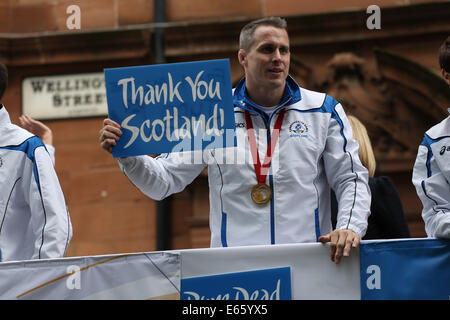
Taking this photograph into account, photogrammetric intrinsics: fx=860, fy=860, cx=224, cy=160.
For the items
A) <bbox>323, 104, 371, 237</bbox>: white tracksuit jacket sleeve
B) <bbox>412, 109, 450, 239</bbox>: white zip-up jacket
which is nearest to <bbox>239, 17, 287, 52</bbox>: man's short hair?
<bbox>323, 104, 371, 237</bbox>: white tracksuit jacket sleeve

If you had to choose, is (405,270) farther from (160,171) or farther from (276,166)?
(160,171)

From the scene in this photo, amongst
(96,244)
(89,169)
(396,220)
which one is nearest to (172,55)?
(89,169)

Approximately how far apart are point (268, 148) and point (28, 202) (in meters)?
1.22

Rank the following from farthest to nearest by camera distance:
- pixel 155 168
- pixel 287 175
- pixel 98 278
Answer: pixel 155 168, pixel 287 175, pixel 98 278

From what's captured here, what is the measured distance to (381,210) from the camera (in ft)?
15.0

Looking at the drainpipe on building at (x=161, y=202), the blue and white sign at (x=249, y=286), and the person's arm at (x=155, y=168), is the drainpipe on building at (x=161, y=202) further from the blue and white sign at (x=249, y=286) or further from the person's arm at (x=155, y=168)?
the blue and white sign at (x=249, y=286)

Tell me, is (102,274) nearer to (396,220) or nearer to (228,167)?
(228,167)

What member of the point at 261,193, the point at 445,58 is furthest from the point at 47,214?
the point at 445,58

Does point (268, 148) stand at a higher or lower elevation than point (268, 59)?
lower

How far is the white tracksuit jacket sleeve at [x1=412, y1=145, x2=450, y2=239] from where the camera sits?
3562 mm

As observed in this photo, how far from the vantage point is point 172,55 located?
870 centimetres

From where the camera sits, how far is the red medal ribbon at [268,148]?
3.90 metres

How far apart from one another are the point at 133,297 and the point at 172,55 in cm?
534

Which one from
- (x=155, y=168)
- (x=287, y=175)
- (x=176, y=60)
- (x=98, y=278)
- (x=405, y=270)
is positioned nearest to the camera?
(x=405, y=270)
